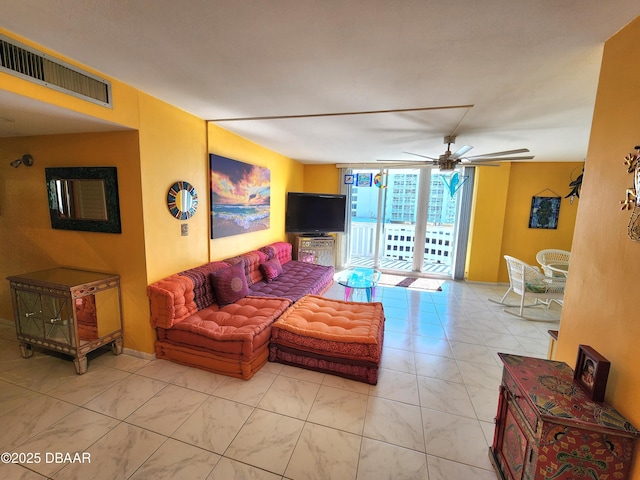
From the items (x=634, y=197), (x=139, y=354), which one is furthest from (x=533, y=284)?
(x=139, y=354)

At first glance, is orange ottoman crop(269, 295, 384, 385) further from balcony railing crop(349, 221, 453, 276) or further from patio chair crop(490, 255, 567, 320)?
balcony railing crop(349, 221, 453, 276)

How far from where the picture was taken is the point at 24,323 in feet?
8.07

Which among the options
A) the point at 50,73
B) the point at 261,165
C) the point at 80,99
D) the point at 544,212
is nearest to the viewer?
the point at 50,73

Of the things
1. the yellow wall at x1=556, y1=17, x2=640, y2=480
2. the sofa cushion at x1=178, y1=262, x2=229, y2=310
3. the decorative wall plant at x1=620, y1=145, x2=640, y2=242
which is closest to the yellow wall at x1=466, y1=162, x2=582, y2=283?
the yellow wall at x1=556, y1=17, x2=640, y2=480

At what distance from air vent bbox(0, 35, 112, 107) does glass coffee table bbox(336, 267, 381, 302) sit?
3.15 meters

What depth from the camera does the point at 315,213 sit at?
5.50 metres

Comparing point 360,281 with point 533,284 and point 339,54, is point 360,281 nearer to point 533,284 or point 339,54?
point 533,284

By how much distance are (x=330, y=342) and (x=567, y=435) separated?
61.7 inches

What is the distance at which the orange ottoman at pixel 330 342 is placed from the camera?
2.29 meters

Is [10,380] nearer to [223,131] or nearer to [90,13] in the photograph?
[90,13]

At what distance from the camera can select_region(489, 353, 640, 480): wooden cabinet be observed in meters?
1.08

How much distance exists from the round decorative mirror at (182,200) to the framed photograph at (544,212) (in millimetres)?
5888

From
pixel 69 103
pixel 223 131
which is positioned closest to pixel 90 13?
pixel 69 103

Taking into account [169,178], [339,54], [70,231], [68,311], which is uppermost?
[339,54]
